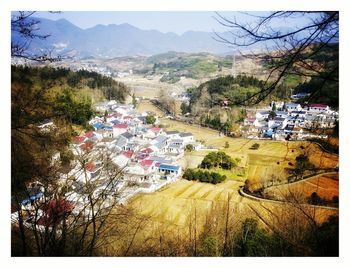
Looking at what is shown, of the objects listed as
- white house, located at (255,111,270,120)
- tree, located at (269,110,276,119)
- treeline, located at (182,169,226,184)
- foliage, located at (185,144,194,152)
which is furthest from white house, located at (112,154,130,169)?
white house, located at (255,111,270,120)

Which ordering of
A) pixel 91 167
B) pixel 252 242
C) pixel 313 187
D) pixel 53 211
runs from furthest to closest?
pixel 313 187, pixel 91 167, pixel 252 242, pixel 53 211

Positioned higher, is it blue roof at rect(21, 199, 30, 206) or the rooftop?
blue roof at rect(21, 199, 30, 206)

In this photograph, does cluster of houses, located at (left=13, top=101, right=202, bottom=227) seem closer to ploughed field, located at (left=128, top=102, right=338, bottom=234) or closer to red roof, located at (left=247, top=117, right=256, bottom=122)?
ploughed field, located at (left=128, top=102, right=338, bottom=234)

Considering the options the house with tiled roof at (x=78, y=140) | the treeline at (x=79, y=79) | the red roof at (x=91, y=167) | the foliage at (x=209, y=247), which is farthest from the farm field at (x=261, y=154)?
the house with tiled roof at (x=78, y=140)

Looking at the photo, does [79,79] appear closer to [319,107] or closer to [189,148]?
[189,148]

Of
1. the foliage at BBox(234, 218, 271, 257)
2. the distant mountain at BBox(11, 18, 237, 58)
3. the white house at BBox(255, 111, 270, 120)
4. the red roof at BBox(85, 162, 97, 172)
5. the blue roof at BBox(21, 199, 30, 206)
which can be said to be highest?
the distant mountain at BBox(11, 18, 237, 58)

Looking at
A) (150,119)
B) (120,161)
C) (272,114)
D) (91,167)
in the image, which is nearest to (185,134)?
(150,119)

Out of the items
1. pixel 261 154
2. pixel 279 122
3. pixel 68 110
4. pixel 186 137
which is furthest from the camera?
pixel 186 137
